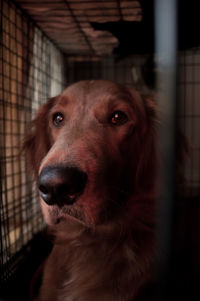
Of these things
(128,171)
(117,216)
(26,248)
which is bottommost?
(26,248)

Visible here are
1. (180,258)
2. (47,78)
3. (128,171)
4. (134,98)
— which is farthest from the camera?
(47,78)

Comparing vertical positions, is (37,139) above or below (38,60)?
below

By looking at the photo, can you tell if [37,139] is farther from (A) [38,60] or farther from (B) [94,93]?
(A) [38,60]

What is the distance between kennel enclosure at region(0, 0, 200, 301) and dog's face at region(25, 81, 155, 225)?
21 cm

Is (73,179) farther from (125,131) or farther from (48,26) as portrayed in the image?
(48,26)

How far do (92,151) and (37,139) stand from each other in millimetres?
568

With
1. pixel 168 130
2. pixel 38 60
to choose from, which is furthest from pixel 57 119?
pixel 168 130

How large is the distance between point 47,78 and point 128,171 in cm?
116

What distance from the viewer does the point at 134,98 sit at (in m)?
1.39

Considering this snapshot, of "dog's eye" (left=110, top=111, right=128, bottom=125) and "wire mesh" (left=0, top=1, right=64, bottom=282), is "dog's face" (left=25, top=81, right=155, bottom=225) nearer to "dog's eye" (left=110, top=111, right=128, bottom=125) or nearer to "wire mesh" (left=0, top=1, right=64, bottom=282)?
"dog's eye" (left=110, top=111, right=128, bottom=125)

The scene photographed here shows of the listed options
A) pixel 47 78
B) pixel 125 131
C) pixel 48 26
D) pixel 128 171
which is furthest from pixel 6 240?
pixel 48 26

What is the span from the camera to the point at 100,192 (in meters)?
0.98

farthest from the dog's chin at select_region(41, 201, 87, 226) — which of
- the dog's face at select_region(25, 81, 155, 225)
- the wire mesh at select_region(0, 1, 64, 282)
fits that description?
the wire mesh at select_region(0, 1, 64, 282)

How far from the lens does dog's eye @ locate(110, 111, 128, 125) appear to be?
3.94 feet
